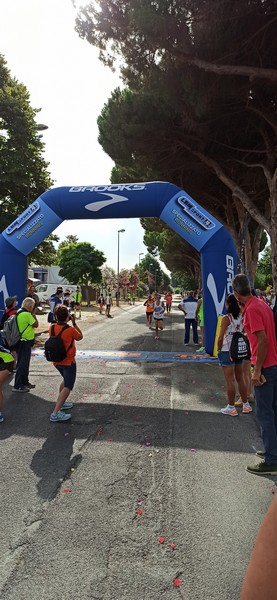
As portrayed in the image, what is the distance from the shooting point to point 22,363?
7.25 m

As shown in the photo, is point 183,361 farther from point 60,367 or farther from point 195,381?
point 60,367

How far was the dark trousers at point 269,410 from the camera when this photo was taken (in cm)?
409

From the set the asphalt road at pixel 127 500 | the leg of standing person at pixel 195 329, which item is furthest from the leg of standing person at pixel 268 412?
the leg of standing person at pixel 195 329

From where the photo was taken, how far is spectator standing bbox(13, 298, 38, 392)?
6699mm

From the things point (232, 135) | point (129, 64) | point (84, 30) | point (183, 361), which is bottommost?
point (183, 361)

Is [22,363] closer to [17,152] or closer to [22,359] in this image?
[22,359]

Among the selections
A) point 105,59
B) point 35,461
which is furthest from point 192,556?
point 105,59

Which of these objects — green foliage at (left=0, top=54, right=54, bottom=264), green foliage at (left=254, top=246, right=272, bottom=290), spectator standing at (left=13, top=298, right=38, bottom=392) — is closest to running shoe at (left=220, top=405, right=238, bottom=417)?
spectator standing at (left=13, top=298, right=38, bottom=392)

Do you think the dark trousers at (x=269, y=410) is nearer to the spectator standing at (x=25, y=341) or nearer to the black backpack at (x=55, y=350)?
the black backpack at (x=55, y=350)

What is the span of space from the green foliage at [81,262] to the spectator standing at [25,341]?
33.4 m

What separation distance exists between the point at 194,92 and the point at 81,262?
93.9 ft

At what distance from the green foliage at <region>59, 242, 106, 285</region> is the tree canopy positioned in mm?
19966

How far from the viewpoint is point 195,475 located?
4.02 metres

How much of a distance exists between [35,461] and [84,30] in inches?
563
